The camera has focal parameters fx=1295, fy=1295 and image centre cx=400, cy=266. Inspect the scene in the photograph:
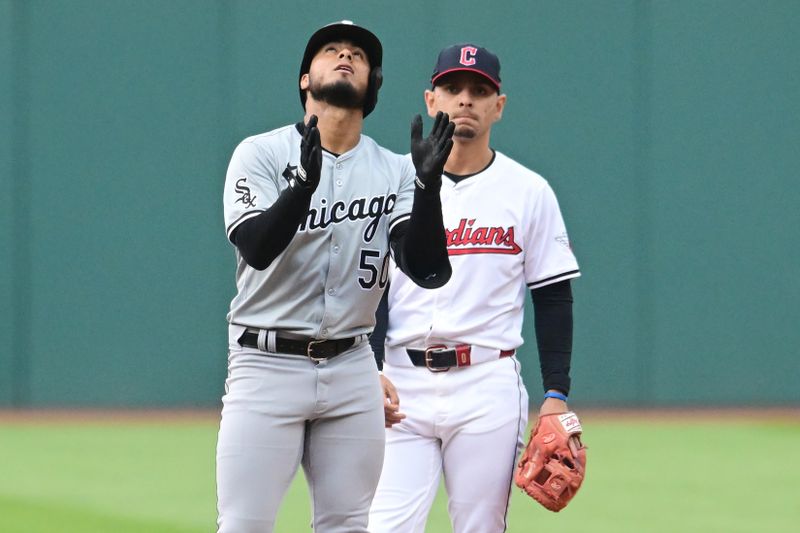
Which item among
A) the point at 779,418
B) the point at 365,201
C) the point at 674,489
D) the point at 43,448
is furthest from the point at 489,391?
the point at 779,418

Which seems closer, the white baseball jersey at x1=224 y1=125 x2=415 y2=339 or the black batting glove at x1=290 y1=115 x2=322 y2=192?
the black batting glove at x1=290 y1=115 x2=322 y2=192

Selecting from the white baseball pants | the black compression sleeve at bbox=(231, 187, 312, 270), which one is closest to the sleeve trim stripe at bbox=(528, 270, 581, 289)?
the white baseball pants

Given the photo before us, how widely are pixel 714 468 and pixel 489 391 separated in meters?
4.31

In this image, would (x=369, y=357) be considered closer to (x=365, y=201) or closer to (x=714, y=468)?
(x=365, y=201)

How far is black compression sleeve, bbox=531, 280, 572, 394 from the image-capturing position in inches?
182

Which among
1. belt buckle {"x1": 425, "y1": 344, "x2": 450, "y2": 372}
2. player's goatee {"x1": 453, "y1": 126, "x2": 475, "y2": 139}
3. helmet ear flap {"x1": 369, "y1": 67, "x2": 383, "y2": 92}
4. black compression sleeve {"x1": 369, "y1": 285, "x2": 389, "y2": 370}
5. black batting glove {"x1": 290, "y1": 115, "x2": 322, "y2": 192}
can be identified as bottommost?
belt buckle {"x1": 425, "y1": 344, "x2": 450, "y2": 372}

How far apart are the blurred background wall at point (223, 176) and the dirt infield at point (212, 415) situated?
188 mm

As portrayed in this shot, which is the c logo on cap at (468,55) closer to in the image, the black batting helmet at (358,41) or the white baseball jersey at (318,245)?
the black batting helmet at (358,41)

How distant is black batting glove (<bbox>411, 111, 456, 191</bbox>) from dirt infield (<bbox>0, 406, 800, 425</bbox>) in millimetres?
7616

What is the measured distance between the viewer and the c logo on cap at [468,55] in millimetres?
4672

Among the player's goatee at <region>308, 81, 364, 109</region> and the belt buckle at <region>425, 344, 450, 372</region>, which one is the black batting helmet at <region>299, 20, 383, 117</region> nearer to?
the player's goatee at <region>308, 81, 364, 109</region>

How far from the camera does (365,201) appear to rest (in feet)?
12.9

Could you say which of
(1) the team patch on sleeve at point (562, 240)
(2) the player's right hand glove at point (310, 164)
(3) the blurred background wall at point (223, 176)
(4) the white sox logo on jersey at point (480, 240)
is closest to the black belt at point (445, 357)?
(4) the white sox logo on jersey at point (480, 240)

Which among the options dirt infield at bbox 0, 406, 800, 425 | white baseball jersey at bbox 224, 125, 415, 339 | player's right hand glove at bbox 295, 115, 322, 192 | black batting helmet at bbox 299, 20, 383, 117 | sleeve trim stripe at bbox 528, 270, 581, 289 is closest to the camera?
player's right hand glove at bbox 295, 115, 322, 192
